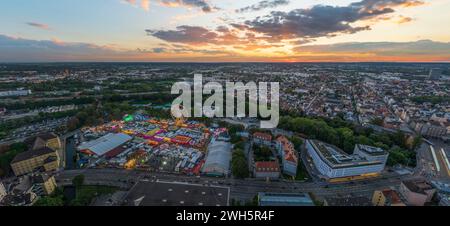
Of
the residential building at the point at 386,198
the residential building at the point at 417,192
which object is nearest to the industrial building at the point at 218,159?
the residential building at the point at 386,198

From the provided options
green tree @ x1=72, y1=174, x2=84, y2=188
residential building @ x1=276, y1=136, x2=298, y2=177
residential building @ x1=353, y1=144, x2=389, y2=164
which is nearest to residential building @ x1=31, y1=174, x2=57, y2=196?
→ green tree @ x1=72, y1=174, x2=84, y2=188

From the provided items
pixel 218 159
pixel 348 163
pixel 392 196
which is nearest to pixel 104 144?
pixel 218 159

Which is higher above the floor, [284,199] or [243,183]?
[284,199]

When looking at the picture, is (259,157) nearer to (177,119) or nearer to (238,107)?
(177,119)

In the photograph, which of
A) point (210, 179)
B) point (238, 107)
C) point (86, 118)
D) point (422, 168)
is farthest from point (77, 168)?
point (422, 168)

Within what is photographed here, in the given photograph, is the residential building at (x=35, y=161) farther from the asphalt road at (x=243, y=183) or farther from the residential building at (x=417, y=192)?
the residential building at (x=417, y=192)

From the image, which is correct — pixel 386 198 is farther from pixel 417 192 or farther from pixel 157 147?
pixel 157 147
